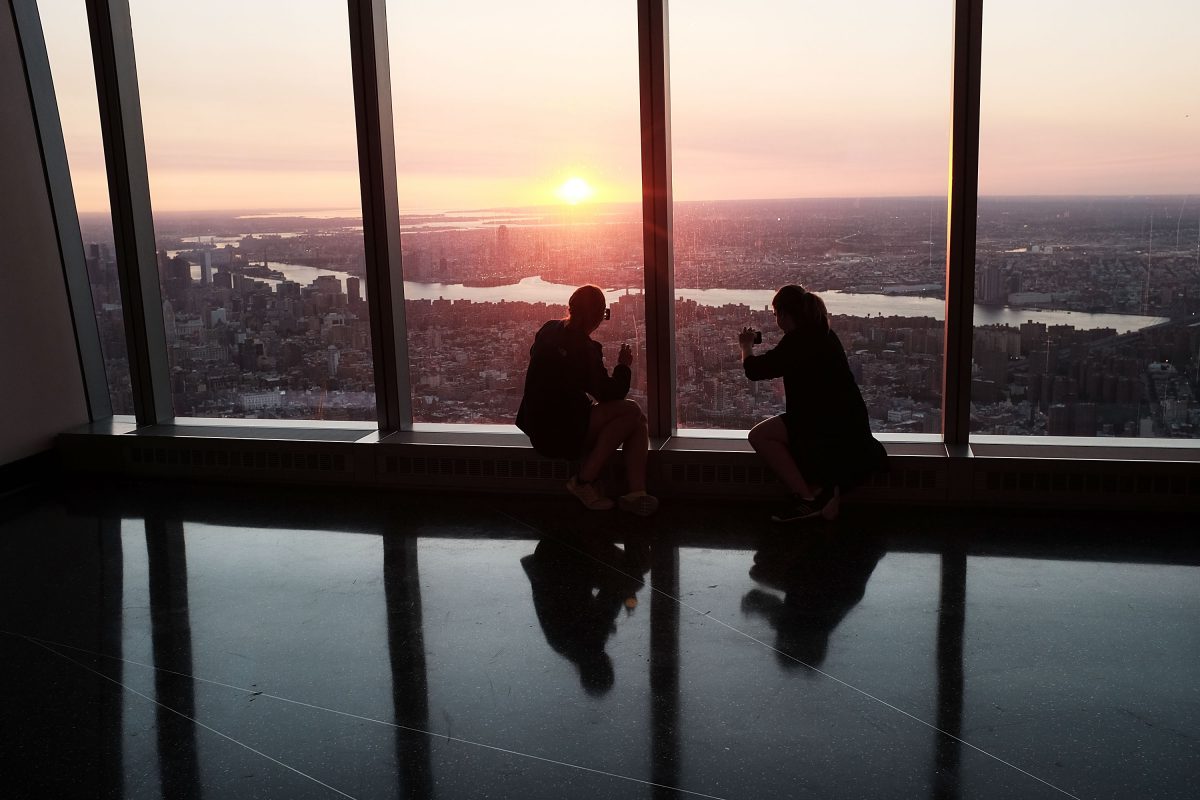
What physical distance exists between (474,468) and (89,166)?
290 centimetres

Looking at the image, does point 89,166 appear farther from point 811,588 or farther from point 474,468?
point 811,588

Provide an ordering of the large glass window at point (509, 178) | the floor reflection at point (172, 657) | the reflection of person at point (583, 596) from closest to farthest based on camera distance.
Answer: the floor reflection at point (172, 657)
the reflection of person at point (583, 596)
the large glass window at point (509, 178)

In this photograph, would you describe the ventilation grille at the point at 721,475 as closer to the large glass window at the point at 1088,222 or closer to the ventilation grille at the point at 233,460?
the large glass window at the point at 1088,222

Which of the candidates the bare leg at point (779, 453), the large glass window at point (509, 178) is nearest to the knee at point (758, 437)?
the bare leg at point (779, 453)

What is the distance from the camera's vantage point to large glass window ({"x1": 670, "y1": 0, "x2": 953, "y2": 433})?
15.4ft

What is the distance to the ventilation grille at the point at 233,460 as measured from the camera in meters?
5.37

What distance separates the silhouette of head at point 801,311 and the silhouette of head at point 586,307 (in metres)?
0.82

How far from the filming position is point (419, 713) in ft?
9.41

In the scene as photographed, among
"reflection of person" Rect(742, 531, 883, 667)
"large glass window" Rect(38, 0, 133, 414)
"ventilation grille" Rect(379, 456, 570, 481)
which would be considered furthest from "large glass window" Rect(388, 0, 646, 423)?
"large glass window" Rect(38, 0, 133, 414)

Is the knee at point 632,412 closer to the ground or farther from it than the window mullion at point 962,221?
closer to the ground

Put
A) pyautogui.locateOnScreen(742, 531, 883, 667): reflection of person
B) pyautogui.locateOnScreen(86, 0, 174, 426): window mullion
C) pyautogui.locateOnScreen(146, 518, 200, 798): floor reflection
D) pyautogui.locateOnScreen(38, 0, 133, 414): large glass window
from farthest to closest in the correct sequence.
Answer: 1. pyautogui.locateOnScreen(38, 0, 133, 414): large glass window
2. pyautogui.locateOnScreen(86, 0, 174, 426): window mullion
3. pyautogui.locateOnScreen(742, 531, 883, 667): reflection of person
4. pyautogui.locateOnScreen(146, 518, 200, 798): floor reflection

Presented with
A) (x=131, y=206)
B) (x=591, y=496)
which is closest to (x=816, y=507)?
(x=591, y=496)

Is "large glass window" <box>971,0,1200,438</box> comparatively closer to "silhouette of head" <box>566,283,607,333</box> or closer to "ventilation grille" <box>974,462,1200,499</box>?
"ventilation grille" <box>974,462,1200,499</box>

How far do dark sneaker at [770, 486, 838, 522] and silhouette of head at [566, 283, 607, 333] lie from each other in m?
1.22
